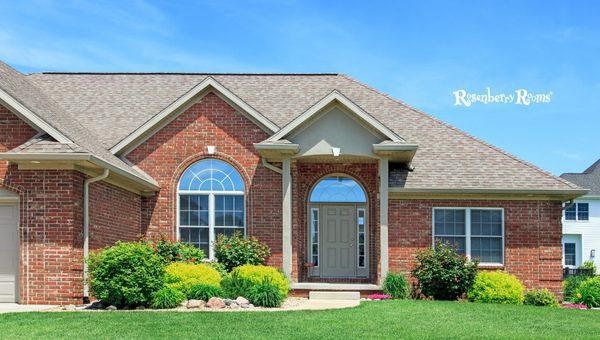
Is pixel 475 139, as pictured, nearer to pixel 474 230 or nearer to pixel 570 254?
pixel 474 230

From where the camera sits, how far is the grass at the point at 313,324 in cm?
1247

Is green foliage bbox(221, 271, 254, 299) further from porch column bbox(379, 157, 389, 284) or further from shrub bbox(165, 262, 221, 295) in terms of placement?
porch column bbox(379, 157, 389, 284)

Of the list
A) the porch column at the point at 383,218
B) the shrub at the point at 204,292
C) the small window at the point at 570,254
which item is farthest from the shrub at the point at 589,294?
the small window at the point at 570,254

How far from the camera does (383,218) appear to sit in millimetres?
20859

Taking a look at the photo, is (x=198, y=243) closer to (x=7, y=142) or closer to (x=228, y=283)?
(x=228, y=283)

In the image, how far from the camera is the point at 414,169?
885 inches

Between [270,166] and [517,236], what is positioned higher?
[270,166]

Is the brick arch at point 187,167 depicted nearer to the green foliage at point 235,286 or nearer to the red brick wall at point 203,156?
the red brick wall at point 203,156

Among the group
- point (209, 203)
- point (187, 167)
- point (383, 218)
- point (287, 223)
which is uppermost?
point (187, 167)

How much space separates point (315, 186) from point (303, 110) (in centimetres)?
265

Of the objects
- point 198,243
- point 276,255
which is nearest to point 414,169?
point 276,255

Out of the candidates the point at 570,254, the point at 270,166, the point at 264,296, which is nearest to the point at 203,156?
the point at 270,166

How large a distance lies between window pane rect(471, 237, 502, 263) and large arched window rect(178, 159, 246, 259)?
639 cm

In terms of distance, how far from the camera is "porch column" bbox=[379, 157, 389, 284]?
20.7 metres
